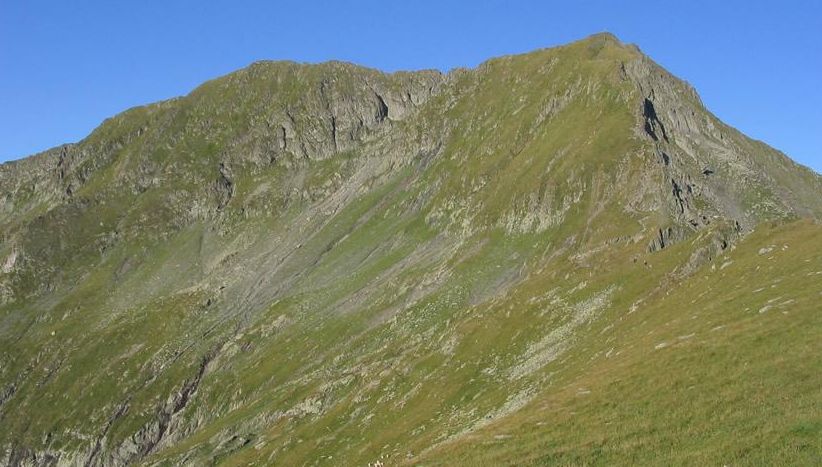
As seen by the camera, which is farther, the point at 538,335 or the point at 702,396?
the point at 538,335

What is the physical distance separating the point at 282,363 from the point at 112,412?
5432 cm

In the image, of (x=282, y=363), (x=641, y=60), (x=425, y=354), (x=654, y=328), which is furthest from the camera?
(x=641, y=60)

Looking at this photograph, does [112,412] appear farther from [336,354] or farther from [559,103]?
[559,103]

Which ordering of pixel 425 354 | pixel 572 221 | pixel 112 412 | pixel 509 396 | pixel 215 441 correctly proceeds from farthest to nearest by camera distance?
pixel 112 412 < pixel 572 221 < pixel 215 441 < pixel 425 354 < pixel 509 396

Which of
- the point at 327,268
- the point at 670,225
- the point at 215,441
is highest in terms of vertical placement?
the point at 327,268

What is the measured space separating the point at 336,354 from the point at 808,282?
4187 inches

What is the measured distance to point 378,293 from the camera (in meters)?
162

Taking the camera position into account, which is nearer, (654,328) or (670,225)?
(654,328)

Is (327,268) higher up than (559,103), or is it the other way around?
(559,103)

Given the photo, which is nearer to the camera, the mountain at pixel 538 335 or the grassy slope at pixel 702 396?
the grassy slope at pixel 702 396

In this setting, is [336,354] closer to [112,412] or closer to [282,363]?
[282,363]

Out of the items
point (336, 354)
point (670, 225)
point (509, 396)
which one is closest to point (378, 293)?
point (336, 354)

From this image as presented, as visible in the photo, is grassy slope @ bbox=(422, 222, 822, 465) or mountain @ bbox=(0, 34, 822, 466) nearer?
grassy slope @ bbox=(422, 222, 822, 465)

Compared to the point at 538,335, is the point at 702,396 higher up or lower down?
higher up
